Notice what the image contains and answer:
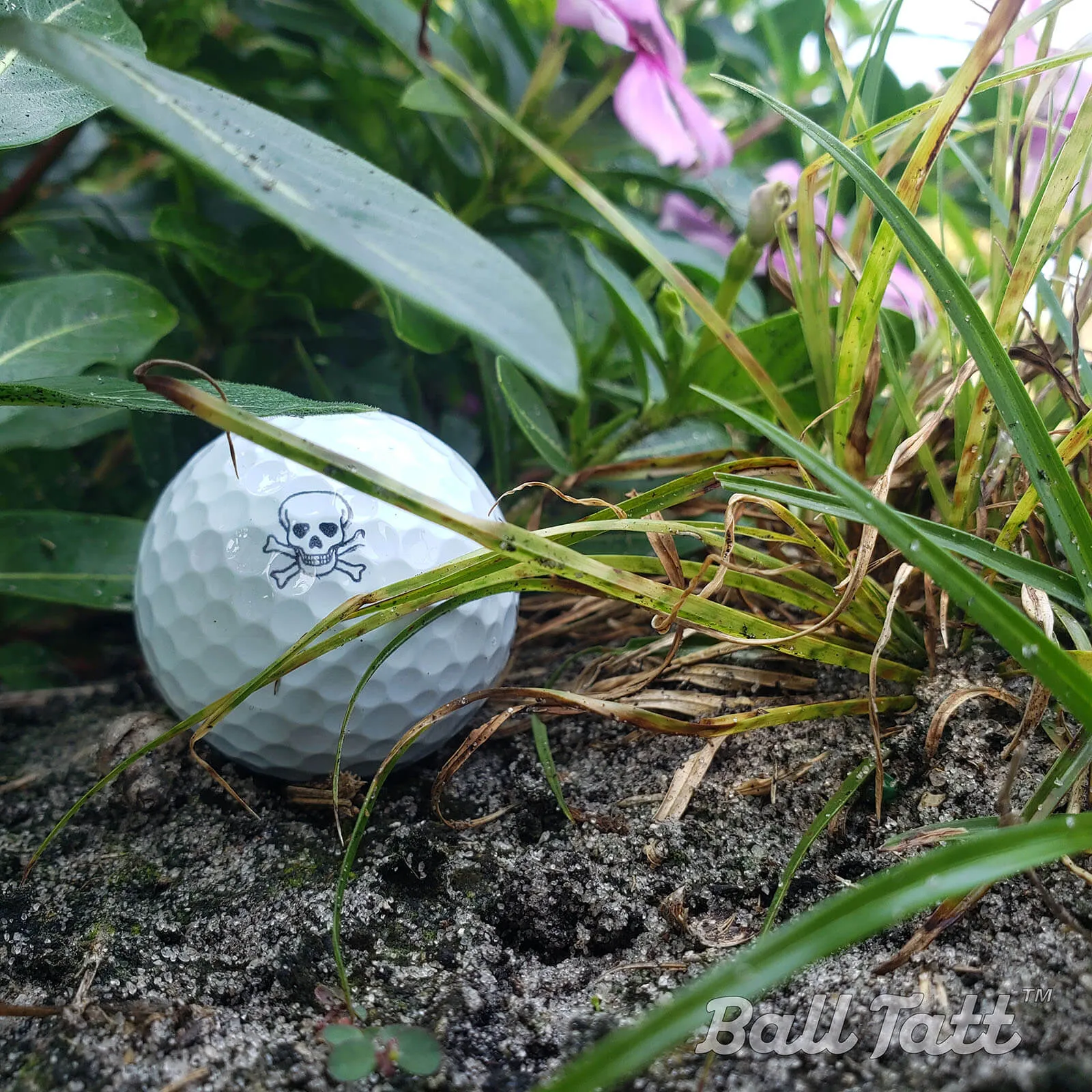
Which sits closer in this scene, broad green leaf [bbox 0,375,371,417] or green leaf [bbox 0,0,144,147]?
broad green leaf [bbox 0,375,371,417]

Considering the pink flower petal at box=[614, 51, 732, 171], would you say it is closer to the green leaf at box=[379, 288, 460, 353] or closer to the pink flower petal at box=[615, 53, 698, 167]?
the pink flower petal at box=[615, 53, 698, 167]

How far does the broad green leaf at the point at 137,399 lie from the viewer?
0.60 m

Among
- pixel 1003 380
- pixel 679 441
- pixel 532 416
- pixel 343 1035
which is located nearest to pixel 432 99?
pixel 532 416

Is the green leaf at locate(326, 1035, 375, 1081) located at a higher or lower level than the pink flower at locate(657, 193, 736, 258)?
lower

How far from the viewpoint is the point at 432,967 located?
64 centimetres

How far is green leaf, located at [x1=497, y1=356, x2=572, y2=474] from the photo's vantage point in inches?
37.4

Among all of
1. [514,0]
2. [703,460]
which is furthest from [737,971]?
[514,0]

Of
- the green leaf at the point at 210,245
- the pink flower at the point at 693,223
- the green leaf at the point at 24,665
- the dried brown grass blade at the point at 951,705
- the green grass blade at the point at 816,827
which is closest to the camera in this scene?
the green grass blade at the point at 816,827

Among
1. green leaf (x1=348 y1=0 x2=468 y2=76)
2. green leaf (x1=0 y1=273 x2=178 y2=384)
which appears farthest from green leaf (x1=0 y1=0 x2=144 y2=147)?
green leaf (x1=348 y1=0 x2=468 y2=76)

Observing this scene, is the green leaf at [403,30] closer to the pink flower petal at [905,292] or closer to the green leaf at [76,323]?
the green leaf at [76,323]

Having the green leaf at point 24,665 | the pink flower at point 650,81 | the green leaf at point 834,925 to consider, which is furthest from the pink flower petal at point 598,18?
the green leaf at point 24,665

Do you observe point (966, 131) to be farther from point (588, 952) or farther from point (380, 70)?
point (380, 70)

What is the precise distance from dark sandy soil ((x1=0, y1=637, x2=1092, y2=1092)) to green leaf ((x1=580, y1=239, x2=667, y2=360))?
0.43m

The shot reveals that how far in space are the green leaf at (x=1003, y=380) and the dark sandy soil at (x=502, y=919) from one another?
195mm
